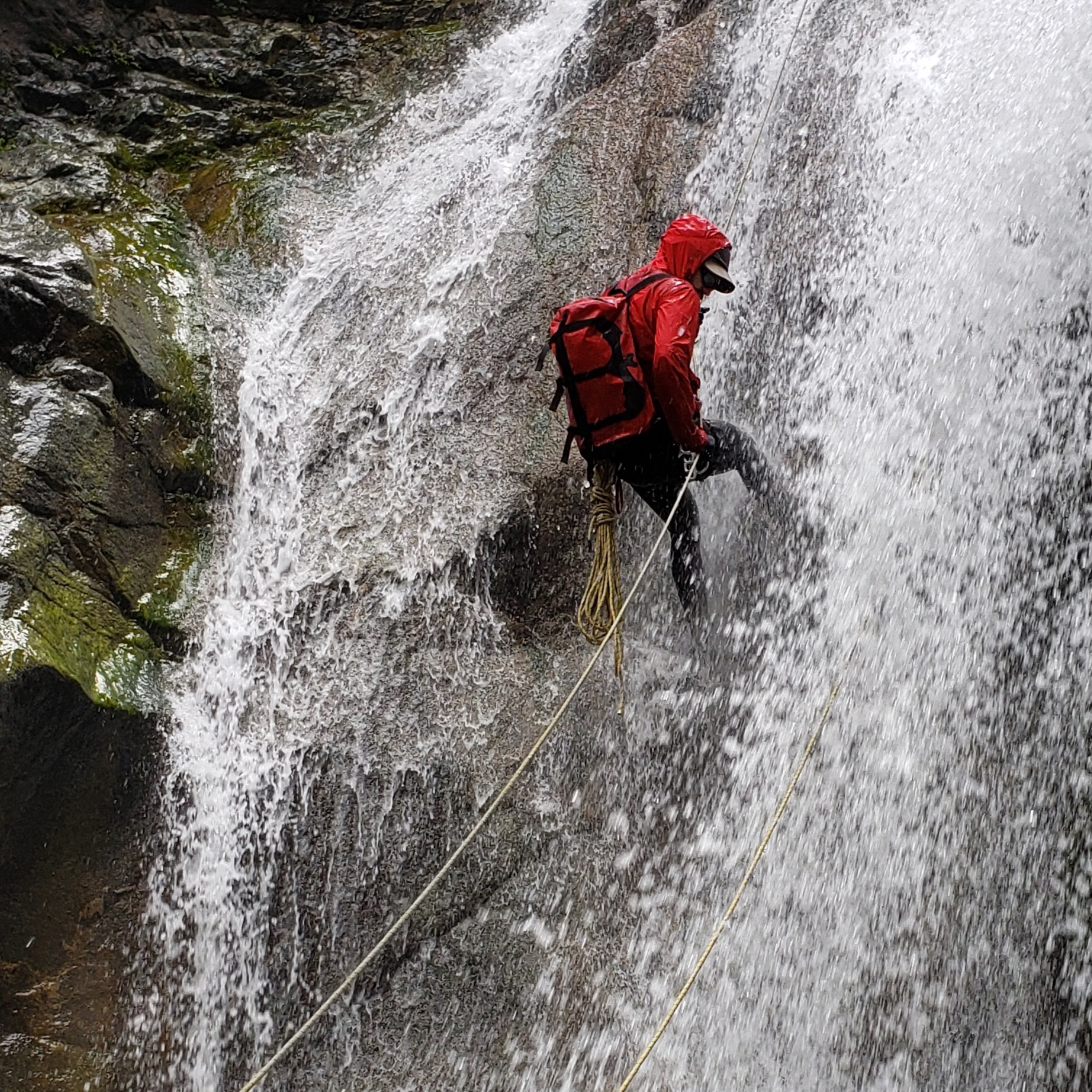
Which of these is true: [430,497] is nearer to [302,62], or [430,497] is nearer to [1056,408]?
[1056,408]

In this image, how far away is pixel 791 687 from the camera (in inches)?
212

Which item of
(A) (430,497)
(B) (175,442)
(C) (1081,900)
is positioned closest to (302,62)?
(B) (175,442)

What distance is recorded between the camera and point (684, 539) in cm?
535

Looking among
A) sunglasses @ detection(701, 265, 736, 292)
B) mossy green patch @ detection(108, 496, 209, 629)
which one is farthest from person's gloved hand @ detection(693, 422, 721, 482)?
mossy green patch @ detection(108, 496, 209, 629)

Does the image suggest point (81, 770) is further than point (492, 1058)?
Yes

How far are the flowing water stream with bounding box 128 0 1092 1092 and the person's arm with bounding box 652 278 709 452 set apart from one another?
135cm

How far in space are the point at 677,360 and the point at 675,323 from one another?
168 mm

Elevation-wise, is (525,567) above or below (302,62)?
below

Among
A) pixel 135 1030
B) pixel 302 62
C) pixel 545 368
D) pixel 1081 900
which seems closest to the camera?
pixel 1081 900

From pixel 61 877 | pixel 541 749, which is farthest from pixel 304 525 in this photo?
pixel 61 877

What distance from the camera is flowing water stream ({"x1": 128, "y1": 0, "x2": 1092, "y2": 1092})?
4809 millimetres

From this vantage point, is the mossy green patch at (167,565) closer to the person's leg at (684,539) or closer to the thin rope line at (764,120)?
the person's leg at (684,539)

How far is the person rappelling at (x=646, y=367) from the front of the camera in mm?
4480

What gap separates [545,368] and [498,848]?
9.38ft
